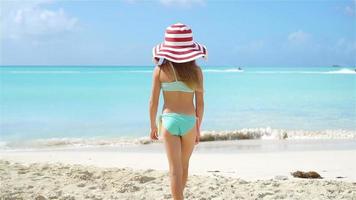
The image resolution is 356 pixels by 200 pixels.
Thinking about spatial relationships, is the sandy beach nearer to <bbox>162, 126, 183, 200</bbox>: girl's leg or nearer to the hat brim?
<bbox>162, 126, 183, 200</bbox>: girl's leg

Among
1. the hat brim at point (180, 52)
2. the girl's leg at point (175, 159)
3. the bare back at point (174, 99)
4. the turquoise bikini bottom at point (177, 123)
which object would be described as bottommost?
the girl's leg at point (175, 159)

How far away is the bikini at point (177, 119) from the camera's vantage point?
172 inches

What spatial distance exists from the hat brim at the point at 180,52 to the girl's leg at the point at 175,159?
2.08 feet

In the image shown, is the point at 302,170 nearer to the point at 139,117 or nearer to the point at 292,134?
the point at 292,134

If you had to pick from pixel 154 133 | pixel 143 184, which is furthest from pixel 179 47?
pixel 143 184

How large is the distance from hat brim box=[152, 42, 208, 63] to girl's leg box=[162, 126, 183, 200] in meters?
0.63

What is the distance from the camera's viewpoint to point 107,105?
20.9m

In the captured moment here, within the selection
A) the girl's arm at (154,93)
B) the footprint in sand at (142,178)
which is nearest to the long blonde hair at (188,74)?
the girl's arm at (154,93)

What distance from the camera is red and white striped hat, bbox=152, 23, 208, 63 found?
4312mm

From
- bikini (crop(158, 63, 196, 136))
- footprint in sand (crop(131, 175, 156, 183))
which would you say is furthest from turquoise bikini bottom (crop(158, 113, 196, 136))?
footprint in sand (crop(131, 175, 156, 183))

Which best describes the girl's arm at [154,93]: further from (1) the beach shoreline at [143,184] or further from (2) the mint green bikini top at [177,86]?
(1) the beach shoreline at [143,184]

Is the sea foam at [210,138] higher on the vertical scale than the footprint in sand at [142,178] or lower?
lower

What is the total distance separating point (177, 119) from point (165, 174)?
8.82 ft

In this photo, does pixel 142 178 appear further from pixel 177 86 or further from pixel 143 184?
pixel 177 86
